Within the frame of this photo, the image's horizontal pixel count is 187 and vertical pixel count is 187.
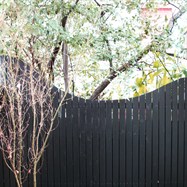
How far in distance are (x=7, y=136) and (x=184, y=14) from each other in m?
3.35

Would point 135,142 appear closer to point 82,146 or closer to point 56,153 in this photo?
point 82,146

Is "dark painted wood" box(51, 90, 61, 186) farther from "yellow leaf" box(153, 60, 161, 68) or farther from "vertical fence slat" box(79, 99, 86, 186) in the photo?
"yellow leaf" box(153, 60, 161, 68)

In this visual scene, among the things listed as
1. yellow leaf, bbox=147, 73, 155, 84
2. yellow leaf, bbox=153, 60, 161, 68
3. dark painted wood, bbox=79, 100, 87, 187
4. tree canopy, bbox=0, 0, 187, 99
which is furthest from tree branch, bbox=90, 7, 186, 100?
dark painted wood, bbox=79, 100, 87, 187

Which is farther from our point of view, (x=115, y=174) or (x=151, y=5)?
(x=151, y=5)

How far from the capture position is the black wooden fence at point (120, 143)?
3766mm

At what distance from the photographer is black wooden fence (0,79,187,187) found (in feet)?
12.4

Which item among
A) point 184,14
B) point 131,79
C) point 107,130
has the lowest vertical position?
point 107,130

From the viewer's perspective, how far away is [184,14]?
16.7 feet

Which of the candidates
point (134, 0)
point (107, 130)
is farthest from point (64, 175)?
point (134, 0)

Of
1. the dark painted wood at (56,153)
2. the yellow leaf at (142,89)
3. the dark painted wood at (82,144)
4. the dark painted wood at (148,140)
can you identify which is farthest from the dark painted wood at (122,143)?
the yellow leaf at (142,89)

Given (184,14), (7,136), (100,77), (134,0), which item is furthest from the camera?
(100,77)

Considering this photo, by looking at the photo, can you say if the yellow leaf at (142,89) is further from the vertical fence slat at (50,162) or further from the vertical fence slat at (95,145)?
the vertical fence slat at (50,162)

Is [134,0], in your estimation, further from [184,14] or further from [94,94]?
[94,94]

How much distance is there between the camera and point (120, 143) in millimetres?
3801
